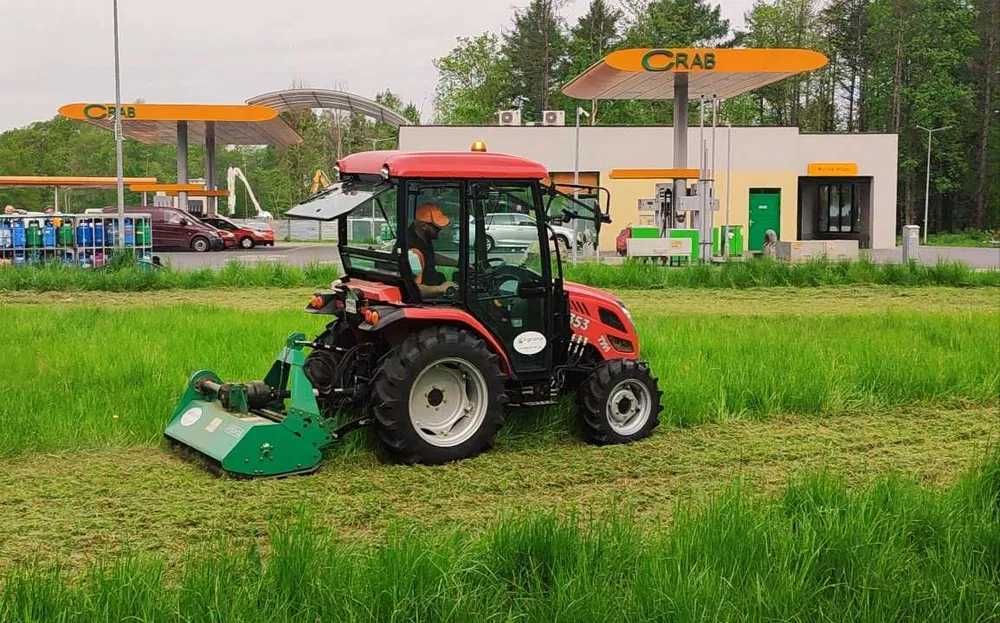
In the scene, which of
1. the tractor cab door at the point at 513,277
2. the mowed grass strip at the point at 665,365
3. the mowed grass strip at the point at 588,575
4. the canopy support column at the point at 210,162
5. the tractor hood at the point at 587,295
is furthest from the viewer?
the canopy support column at the point at 210,162

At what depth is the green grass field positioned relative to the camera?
4.25 meters

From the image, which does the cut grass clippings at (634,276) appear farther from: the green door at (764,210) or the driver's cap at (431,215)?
the green door at (764,210)

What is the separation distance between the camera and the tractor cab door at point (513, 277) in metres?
7.50

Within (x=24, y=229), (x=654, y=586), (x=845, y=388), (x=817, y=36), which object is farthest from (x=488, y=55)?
(x=654, y=586)

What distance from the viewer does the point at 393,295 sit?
291 inches

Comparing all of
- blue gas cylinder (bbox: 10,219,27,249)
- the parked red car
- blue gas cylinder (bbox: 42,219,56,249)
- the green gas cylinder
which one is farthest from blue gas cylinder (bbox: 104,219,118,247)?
the parked red car

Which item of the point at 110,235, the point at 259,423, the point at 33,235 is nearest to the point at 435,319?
the point at 259,423

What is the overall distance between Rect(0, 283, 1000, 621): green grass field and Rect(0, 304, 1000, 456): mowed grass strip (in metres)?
0.04

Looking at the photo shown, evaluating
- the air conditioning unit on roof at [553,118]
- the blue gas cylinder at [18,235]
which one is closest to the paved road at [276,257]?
the blue gas cylinder at [18,235]

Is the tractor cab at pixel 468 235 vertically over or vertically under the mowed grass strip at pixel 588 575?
over

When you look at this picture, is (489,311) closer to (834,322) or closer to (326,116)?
(834,322)

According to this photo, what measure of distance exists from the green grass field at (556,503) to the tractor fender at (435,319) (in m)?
0.77

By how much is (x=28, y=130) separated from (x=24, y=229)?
71.4 m

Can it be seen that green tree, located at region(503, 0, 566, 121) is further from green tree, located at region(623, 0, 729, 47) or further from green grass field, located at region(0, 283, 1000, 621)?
green grass field, located at region(0, 283, 1000, 621)
